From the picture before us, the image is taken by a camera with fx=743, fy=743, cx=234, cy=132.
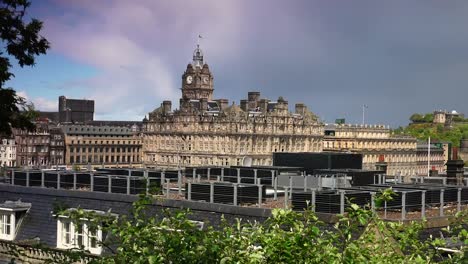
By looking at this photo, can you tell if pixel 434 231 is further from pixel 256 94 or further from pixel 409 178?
pixel 256 94

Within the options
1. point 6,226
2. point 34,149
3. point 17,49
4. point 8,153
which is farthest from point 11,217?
point 8,153

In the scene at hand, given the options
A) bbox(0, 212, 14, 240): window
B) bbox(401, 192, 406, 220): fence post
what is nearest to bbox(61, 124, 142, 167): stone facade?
→ bbox(0, 212, 14, 240): window

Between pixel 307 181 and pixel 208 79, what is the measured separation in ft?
522

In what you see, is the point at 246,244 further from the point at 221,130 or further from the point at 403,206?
the point at 221,130

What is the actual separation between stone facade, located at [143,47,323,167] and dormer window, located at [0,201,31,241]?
131865 mm

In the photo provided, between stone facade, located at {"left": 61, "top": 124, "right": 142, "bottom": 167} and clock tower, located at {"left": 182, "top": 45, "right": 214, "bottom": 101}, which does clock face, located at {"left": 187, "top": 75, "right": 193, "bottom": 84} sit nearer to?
clock tower, located at {"left": 182, "top": 45, "right": 214, "bottom": 101}

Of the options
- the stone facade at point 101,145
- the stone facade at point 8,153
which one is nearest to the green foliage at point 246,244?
the stone facade at point 101,145

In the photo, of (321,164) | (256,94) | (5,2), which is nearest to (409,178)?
(321,164)

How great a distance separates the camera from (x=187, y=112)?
172m

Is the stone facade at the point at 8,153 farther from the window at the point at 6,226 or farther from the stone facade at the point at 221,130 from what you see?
the window at the point at 6,226

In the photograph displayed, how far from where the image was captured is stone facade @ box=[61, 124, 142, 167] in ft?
614

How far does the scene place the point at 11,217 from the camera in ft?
97.8

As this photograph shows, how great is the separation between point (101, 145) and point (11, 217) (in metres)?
165

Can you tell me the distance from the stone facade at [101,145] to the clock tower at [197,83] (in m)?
21.4
